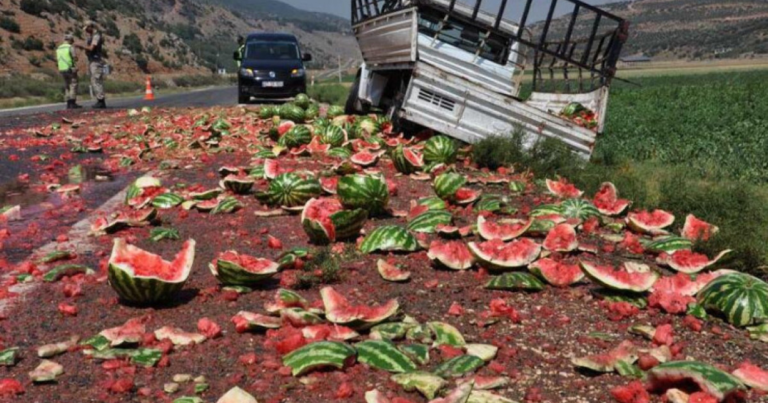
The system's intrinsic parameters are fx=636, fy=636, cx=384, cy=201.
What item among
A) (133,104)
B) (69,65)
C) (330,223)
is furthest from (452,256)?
(133,104)

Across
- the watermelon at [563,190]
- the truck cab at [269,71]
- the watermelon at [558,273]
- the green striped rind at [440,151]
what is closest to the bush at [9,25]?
the truck cab at [269,71]

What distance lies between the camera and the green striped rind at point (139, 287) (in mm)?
3666

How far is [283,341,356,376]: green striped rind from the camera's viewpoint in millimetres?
2898

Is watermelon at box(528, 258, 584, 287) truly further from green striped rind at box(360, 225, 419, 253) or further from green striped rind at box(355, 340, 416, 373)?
green striped rind at box(355, 340, 416, 373)

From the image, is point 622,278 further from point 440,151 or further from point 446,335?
point 440,151

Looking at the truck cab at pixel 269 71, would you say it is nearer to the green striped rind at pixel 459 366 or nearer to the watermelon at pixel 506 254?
the watermelon at pixel 506 254

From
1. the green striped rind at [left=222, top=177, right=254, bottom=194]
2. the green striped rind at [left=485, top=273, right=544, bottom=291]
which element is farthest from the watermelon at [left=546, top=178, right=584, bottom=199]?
the green striped rind at [left=222, top=177, right=254, bottom=194]

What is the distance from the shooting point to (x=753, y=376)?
9.44 feet

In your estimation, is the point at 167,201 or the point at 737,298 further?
the point at 167,201

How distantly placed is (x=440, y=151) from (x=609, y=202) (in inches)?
92.0

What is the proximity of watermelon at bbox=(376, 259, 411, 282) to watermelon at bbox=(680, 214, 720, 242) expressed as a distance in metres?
2.43

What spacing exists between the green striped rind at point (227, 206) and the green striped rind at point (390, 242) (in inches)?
73.5

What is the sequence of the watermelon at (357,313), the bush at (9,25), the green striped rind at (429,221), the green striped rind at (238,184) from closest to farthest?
the watermelon at (357,313) → the green striped rind at (429,221) → the green striped rind at (238,184) → the bush at (9,25)

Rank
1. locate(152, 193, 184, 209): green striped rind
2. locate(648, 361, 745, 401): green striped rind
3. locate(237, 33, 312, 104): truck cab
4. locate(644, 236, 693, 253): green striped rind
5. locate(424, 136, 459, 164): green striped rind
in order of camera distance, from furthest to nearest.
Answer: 1. locate(237, 33, 312, 104): truck cab
2. locate(424, 136, 459, 164): green striped rind
3. locate(152, 193, 184, 209): green striped rind
4. locate(644, 236, 693, 253): green striped rind
5. locate(648, 361, 745, 401): green striped rind
